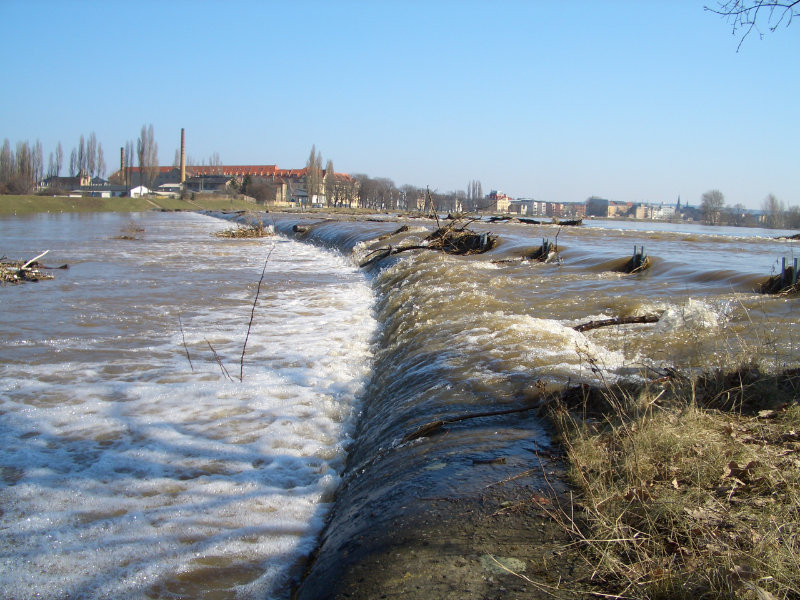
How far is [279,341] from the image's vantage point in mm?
7637

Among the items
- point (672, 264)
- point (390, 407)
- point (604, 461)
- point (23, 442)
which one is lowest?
point (23, 442)

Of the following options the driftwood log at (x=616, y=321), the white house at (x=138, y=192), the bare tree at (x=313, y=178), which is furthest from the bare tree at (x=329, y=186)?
the driftwood log at (x=616, y=321)

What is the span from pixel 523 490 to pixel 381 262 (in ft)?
41.0

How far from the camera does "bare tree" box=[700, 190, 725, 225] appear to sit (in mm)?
73688

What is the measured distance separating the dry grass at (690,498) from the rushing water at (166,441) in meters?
1.41

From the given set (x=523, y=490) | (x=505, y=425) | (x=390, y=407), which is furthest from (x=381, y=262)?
(x=523, y=490)

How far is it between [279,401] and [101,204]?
261 ft

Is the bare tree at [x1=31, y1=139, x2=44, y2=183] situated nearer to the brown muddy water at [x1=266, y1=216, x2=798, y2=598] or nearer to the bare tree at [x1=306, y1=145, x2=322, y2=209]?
the bare tree at [x1=306, y1=145, x2=322, y2=209]

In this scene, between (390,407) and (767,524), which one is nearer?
(767,524)

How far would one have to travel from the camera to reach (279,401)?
5328mm

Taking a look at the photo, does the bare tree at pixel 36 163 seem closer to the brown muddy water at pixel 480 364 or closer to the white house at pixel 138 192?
the white house at pixel 138 192

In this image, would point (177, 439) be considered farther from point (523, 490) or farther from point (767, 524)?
point (767, 524)

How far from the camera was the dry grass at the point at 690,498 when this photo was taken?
1.82 metres

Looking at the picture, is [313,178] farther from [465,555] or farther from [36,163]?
[465,555]
